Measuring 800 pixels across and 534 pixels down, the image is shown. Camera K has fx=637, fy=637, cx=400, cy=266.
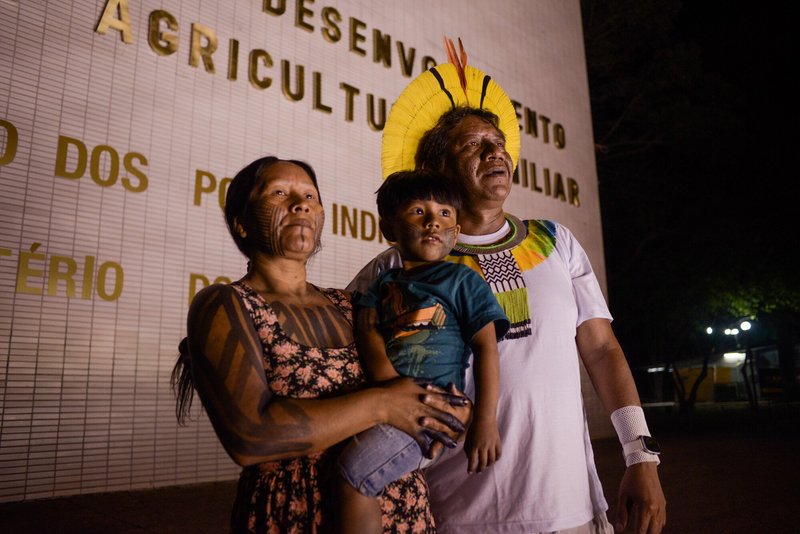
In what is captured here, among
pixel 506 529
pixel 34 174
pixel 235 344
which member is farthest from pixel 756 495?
pixel 34 174

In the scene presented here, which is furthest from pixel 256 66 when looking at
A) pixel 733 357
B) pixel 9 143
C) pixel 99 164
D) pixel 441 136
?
pixel 733 357

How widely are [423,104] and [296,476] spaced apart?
1.42m

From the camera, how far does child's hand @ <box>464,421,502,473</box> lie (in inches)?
60.7

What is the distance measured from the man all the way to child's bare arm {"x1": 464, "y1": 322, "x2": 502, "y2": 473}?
20 centimetres

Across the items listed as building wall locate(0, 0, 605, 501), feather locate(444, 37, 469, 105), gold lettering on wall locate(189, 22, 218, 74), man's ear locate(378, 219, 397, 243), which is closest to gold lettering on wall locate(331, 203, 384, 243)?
building wall locate(0, 0, 605, 501)

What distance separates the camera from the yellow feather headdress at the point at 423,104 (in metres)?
2.33

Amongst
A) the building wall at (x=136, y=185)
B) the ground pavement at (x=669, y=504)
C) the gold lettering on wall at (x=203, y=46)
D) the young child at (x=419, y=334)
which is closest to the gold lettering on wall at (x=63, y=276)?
the building wall at (x=136, y=185)

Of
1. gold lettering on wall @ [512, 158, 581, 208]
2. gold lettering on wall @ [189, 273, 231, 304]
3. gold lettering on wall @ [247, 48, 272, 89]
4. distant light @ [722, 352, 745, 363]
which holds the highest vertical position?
A: gold lettering on wall @ [247, 48, 272, 89]

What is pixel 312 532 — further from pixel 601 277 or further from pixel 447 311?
pixel 601 277

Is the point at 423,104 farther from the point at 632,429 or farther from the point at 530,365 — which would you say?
the point at 632,429

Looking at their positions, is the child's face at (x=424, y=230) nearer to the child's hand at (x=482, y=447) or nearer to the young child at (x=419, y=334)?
the young child at (x=419, y=334)

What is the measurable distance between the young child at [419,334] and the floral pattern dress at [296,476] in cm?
7

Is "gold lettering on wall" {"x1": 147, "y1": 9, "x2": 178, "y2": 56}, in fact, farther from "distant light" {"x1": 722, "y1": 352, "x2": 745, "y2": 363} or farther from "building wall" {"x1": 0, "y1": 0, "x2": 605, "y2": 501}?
"distant light" {"x1": 722, "y1": 352, "x2": 745, "y2": 363}

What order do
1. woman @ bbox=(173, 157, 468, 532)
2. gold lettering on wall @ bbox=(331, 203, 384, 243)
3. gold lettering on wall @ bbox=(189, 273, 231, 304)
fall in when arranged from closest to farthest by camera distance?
woman @ bbox=(173, 157, 468, 532), gold lettering on wall @ bbox=(189, 273, 231, 304), gold lettering on wall @ bbox=(331, 203, 384, 243)
